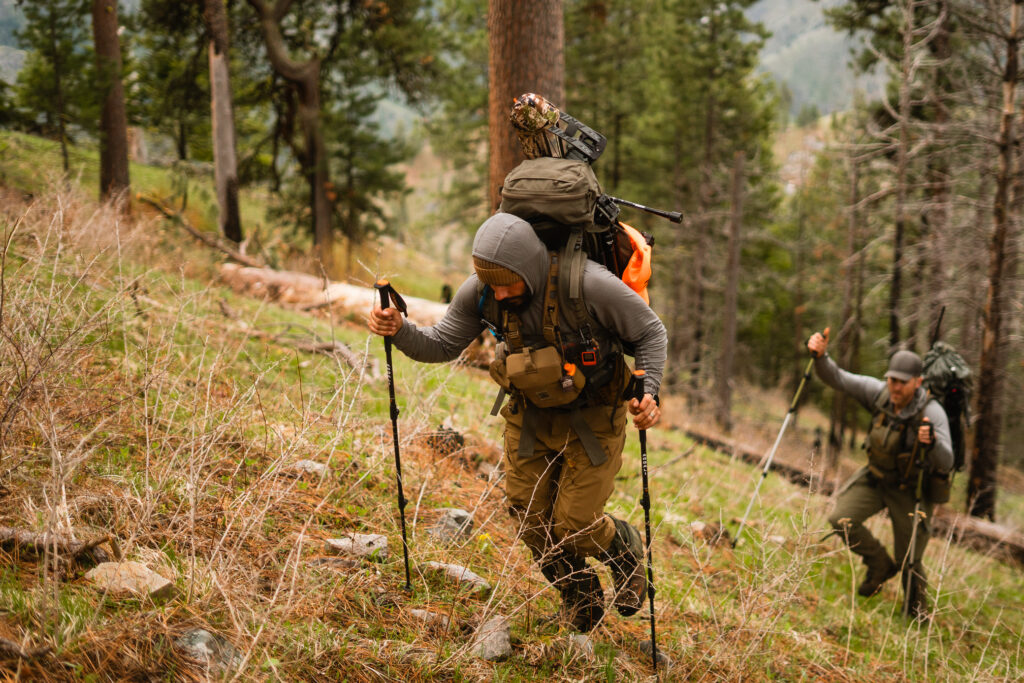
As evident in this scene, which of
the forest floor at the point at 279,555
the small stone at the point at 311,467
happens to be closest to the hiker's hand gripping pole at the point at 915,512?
the forest floor at the point at 279,555

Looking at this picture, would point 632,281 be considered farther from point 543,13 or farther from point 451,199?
point 451,199

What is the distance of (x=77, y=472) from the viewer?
314cm

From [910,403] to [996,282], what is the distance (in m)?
5.58

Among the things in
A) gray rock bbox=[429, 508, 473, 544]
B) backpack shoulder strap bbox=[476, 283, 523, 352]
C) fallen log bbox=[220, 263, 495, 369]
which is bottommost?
gray rock bbox=[429, 508, 473, 544]

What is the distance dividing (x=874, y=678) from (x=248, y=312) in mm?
7544

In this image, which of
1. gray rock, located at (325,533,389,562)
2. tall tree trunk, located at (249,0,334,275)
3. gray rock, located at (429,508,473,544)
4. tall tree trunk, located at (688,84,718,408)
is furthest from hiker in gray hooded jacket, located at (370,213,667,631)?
tall tree trunk, located at (688,84,718,408)

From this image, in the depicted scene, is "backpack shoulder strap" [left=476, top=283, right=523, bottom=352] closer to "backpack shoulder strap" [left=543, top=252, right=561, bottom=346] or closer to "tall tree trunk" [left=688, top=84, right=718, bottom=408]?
"backpack shoulder strap" [left=543, top=252, right=561, bottom=346]

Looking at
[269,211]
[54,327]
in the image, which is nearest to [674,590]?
[54,327]

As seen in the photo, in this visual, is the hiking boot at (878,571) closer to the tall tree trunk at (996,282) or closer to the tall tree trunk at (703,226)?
the tall tree trunk at (996,282)

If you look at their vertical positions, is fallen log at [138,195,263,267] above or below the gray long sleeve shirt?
above

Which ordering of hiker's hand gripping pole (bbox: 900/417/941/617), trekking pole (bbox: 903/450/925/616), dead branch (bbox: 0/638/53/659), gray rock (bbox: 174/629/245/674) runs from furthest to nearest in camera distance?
trekking pole (bbox: 903/450/925/616) → hiker's hand gripping pole (bbox: 900/417/941/617) → gray rock (bbox: 174/629/245/674) → dead branch (bbox: 0/638/53/659)

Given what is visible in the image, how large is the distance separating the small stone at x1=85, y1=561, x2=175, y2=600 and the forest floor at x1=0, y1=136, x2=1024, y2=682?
28 millimetres

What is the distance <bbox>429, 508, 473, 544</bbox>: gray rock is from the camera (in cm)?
373

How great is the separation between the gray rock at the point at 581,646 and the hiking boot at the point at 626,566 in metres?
0.40
